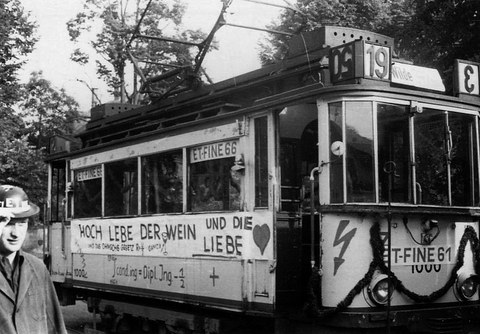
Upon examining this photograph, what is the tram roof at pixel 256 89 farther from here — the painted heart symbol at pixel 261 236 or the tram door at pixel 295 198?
the painted heart symbol at pixel 261 236

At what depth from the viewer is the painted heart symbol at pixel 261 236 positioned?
6781 mm

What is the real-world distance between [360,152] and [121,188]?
4.42m

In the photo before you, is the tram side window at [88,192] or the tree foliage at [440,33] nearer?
the tram side window at [88,192]

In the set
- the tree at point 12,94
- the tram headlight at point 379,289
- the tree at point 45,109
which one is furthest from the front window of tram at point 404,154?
the tree at point 45,109

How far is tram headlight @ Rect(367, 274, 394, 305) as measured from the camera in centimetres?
611

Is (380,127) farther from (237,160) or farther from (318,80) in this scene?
(237,160)

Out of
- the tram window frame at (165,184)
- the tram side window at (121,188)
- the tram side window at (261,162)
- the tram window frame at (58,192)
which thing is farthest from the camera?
the tram window frame at (58,192)

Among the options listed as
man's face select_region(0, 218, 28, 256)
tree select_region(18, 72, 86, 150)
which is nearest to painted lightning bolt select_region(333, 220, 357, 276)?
man's face select_region(0, 218, 28, 256)

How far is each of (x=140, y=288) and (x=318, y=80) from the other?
384 cm

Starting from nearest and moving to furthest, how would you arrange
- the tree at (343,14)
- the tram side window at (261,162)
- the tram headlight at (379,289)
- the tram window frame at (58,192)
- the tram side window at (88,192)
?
1. the tram headlight at (379,289)
2. the tram side window at (261,162)
3. the tram side window at (88,192)
4. the tram window frame at (58,192)
5. the tree at (343,14)

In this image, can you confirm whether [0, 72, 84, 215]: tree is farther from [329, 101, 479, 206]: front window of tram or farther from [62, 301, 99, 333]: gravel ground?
[329, 101, 479, 206]: front window of tram

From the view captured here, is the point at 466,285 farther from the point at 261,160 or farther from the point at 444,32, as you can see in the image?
the point at 444,32

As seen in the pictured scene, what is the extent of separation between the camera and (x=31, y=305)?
348 centimetres

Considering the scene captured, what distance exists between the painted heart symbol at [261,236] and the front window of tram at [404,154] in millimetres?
885
